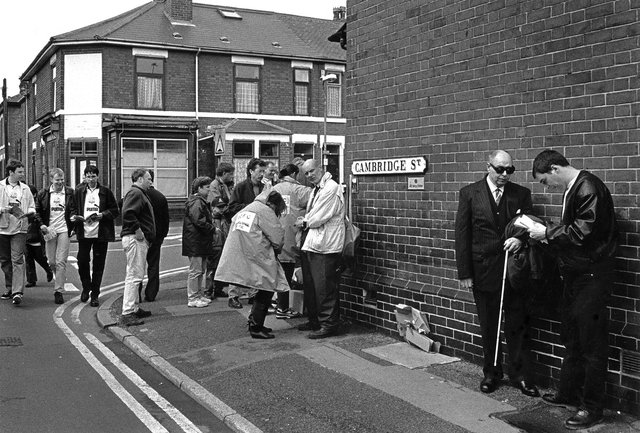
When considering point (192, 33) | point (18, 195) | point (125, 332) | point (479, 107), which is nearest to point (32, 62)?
point (192, 33)

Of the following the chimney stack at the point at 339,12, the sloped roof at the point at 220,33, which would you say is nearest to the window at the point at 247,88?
the sloped roof at the point at 220,33

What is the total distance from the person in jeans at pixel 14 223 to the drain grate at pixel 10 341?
7.02ft

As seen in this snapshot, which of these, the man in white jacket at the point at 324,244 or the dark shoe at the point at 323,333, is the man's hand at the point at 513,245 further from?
the dark shoe at the point at 323,333

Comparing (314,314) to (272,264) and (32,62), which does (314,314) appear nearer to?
(272,264)

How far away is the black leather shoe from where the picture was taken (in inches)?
219

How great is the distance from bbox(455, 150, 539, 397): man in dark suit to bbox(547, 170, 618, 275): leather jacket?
720mm

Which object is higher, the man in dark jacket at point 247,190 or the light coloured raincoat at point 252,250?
the man in dark jacket at point 247,190

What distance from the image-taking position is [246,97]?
31.9 metres

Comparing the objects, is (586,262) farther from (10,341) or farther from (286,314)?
(10,341)

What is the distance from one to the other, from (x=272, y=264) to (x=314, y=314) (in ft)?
2.74

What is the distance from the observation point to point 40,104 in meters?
34.8

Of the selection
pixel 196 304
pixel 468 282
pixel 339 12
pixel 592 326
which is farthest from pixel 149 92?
pixel 592 326

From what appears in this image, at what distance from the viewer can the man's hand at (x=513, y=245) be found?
5402 mm

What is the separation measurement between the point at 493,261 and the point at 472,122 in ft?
5.00
